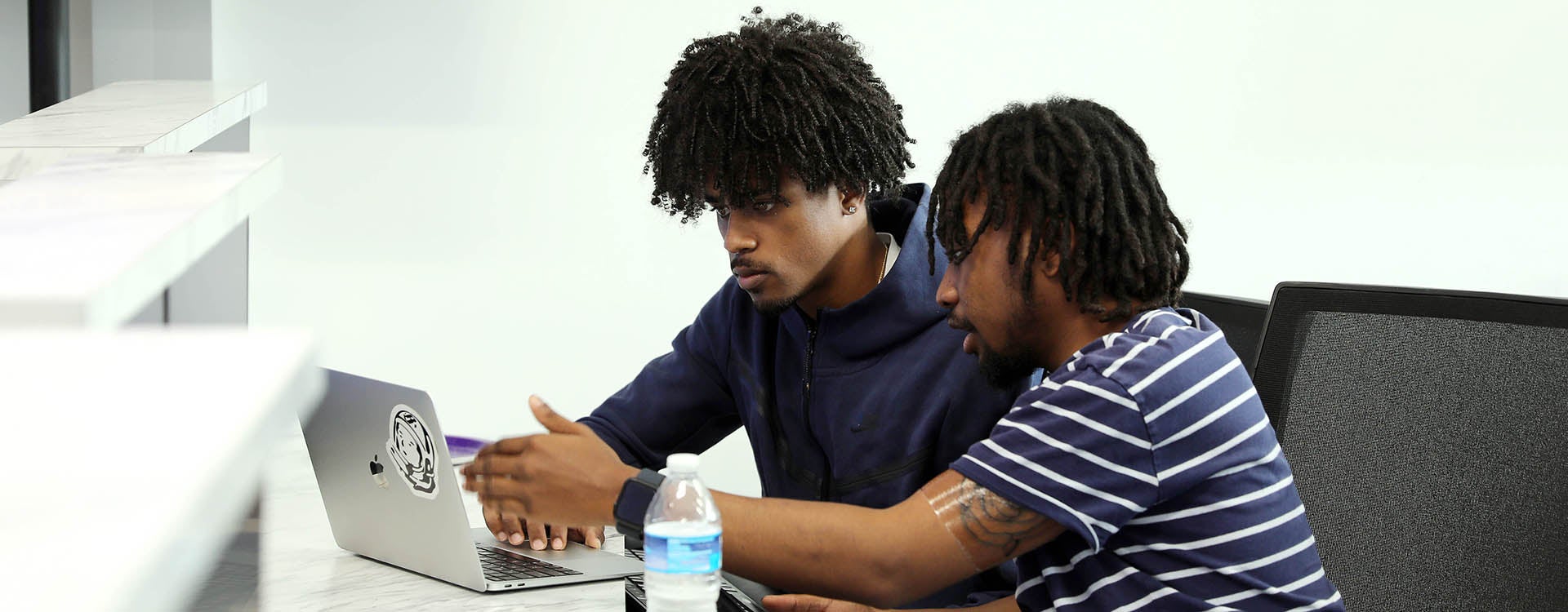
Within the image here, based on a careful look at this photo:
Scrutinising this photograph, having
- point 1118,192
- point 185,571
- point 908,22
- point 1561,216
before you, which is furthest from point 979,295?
point 1561,216

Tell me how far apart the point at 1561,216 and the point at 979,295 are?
95.4 inches

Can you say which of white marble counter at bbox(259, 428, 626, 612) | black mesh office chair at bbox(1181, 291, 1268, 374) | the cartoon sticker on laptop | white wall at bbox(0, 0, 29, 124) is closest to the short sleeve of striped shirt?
white marble counter at bbox(259, 428, 626, 612)

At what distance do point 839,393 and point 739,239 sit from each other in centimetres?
20

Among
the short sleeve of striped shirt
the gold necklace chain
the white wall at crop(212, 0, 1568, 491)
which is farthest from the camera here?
the white wall at crop(212, 0, 1568, 491)

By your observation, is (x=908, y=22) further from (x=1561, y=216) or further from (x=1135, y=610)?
(x=1135, y=610)

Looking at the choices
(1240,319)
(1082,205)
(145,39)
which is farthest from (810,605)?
(145,39)

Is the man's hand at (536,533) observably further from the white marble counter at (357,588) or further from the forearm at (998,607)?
the forearm at (998,607)

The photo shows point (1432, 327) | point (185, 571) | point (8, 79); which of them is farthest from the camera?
point (8, 79)

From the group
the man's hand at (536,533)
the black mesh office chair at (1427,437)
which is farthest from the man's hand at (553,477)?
the black mesh office chair at (1427,437)

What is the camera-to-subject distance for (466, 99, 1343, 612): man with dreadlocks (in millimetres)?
992

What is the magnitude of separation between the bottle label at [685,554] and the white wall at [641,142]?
185cm

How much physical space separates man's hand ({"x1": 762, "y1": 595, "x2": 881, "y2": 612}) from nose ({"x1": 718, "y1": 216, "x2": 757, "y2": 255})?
434 millimetres

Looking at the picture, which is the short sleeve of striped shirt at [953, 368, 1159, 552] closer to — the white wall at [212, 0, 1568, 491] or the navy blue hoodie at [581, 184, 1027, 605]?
the navy blue hoodie at [581, 184, 1027, 605]

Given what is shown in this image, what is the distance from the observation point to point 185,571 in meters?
0.45
